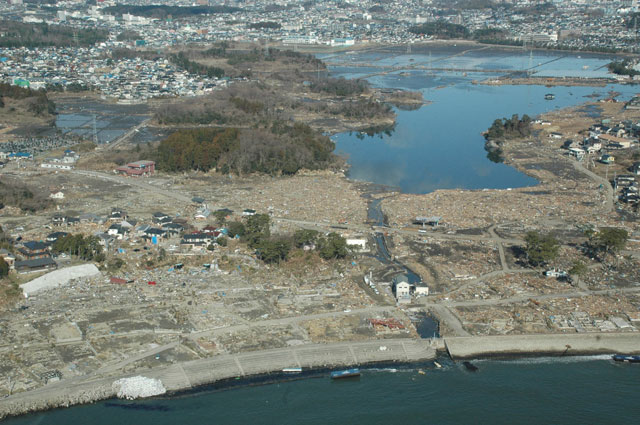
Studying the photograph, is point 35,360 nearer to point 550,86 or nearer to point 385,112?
point 385,112

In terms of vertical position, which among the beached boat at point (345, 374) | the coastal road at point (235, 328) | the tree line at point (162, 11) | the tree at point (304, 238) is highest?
the tree line at point (162, 11)

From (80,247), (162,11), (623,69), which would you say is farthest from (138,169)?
(162,11)

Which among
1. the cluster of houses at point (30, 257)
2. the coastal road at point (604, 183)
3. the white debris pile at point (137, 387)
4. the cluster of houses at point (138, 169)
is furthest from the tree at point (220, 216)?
the coastal road at point (604, 183)

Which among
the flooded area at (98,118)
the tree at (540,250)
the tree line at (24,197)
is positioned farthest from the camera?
the flooded area at (98,118)

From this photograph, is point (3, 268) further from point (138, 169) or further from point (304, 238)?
point (138, 169)

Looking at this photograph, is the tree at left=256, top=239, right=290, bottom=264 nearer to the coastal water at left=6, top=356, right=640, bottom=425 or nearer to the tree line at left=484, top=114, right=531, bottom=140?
the coastal water at left=6, top=356, right=640, bottom=425

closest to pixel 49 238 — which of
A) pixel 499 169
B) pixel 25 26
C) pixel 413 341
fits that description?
pixel 413 341

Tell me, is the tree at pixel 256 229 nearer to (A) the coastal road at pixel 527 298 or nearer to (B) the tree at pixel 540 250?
(A) the coastal road at pixel 527 298
